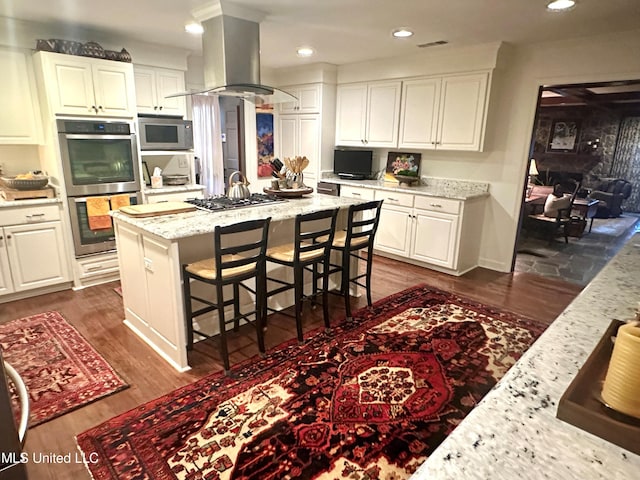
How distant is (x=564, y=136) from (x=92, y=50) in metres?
9.99

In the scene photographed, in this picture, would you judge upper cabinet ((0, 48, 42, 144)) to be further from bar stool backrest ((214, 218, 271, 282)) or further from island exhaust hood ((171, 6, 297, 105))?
bar stool backrest ((214, 218, 271, 282))

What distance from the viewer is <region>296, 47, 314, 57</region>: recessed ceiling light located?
4555 mm

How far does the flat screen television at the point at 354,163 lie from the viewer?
565 cm

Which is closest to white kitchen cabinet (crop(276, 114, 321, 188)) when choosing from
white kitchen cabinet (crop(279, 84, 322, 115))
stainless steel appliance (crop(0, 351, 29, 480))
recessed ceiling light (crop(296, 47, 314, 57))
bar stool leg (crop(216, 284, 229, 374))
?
white kitchen cabinet (crop(279, 84, 322, 115))

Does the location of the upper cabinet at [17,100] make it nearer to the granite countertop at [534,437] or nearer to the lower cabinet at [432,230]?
the lower cabinet at [432,230]

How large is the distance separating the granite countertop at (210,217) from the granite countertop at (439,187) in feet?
4.78

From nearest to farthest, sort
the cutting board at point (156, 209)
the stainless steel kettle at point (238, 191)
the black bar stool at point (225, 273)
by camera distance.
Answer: the black bar stool at point (225, 273), the cutting board at point (156, 209), the stainless steel kettle at point (238, 191)

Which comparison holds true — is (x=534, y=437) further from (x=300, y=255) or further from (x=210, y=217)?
(x=210, y=217)

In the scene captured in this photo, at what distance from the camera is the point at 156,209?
112 inches

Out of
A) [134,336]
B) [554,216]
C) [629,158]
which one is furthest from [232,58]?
[629,158]

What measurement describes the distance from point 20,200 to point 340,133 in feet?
12.9

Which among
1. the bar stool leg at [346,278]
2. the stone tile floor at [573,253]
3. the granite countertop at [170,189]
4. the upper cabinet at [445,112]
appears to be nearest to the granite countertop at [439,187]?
the upper cabinet at [445,112]

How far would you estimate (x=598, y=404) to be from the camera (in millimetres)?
806

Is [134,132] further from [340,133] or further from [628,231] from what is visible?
[628,231]
